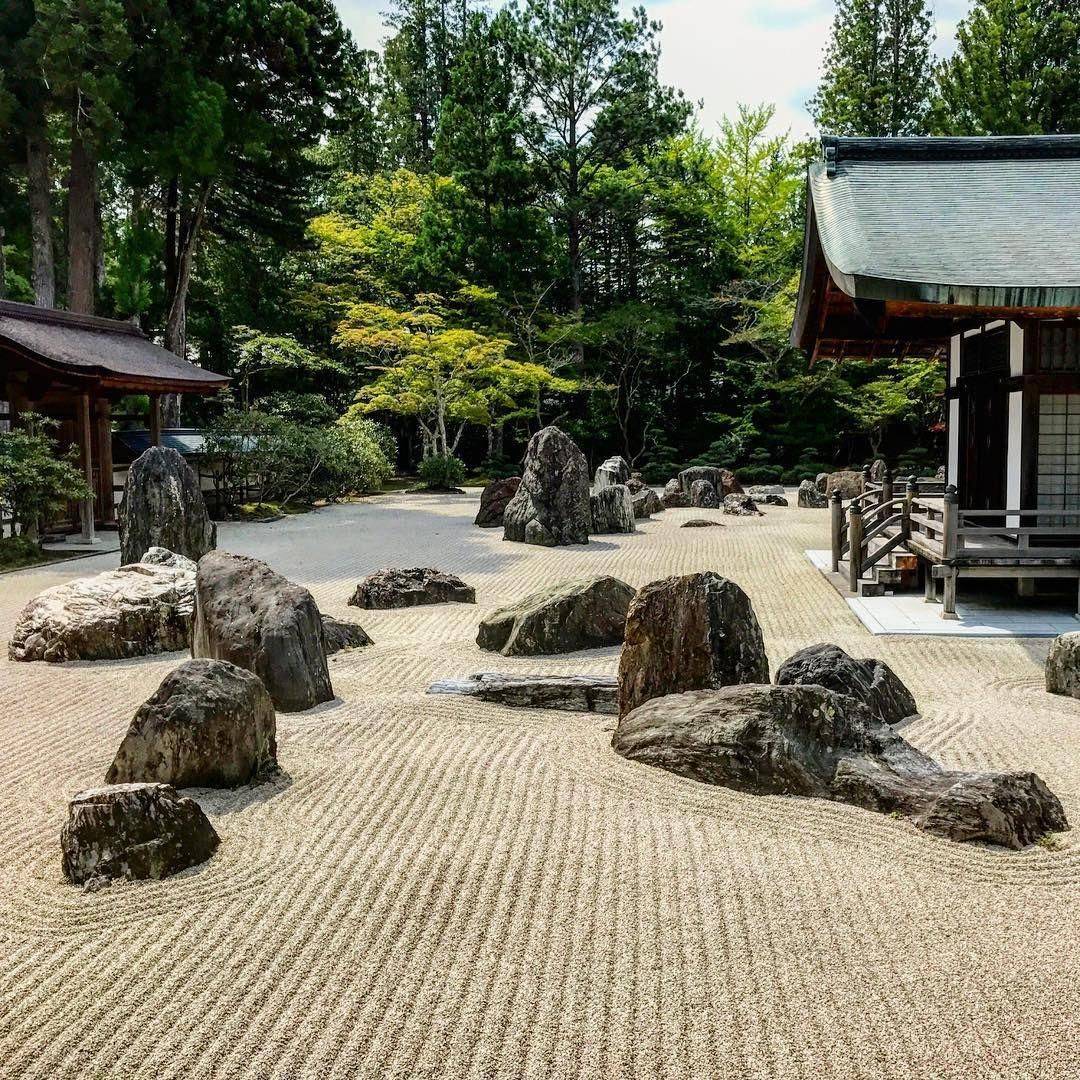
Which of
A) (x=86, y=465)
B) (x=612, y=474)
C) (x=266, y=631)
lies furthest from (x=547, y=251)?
(x=266, y=631)

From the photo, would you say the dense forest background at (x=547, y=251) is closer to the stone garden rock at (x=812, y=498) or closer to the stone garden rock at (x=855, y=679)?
the stone garden rock at (x=812, y=498)

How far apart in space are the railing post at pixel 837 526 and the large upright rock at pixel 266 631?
24.6 ft

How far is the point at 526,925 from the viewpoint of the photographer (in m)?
3.55

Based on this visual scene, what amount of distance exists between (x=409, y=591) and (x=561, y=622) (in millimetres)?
2604

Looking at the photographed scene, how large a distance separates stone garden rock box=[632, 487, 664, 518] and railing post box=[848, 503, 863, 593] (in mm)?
9059

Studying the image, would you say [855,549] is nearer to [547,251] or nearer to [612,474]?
[612,474]

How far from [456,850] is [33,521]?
479 inches

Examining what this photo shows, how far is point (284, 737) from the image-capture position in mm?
5688

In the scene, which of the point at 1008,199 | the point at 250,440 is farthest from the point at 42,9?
the point at 1008,199

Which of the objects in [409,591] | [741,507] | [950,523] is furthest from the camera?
[741,507]

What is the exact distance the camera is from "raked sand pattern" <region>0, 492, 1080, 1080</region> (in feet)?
9.45

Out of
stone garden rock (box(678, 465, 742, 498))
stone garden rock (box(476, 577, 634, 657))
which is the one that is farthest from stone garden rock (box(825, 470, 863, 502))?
stone garden rock (box(476, 577, 634, 657))

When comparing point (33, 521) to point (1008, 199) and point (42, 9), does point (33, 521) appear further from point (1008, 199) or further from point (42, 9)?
point (1008, 199)

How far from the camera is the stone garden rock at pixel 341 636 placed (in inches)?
318
